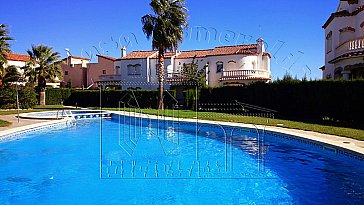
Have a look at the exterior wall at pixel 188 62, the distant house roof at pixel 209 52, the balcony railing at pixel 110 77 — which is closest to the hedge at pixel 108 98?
the balcony railing at pixel 110 77

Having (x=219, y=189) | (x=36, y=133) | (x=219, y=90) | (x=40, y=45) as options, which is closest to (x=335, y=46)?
(x=219, y=90)

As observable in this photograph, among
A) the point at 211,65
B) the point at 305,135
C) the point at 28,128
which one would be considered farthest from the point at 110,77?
the point at 305,135

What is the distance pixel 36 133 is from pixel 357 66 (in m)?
19.2

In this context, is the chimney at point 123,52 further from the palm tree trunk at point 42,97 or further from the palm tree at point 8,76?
the palm tree at point 8,76

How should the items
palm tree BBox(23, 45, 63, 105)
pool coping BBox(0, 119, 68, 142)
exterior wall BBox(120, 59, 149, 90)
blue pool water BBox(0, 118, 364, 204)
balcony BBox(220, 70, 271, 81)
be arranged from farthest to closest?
exterior wall BBox(120, 59, 149, 90), balcony BBox(220, 70, 271, 81), palm tree BBox(23, 45, 63, 105), pool coping BBox(0, 119, 68, 142), blue pool water BBox(0, 118, 364, 204)

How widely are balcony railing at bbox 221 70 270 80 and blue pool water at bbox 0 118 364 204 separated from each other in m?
20.7

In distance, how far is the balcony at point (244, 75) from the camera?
34.0 meters

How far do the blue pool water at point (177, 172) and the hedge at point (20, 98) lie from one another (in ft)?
55.6

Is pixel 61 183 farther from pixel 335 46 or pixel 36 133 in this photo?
Answer: pixel 335 46

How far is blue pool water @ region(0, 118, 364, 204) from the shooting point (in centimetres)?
689

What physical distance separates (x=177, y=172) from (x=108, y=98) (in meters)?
26.8

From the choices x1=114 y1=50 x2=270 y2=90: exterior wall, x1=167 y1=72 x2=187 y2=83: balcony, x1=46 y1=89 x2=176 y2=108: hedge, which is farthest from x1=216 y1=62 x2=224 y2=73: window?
x1=46 y1=89 x2=176 y2=108: hedge

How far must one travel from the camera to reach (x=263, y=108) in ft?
74.9

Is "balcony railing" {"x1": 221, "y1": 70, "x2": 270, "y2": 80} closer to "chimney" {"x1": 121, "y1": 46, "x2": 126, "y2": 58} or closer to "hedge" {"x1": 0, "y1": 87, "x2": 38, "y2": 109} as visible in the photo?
"chimney" {"x1": 121, "y1": 46, "x2": 126, "y2": 58}
